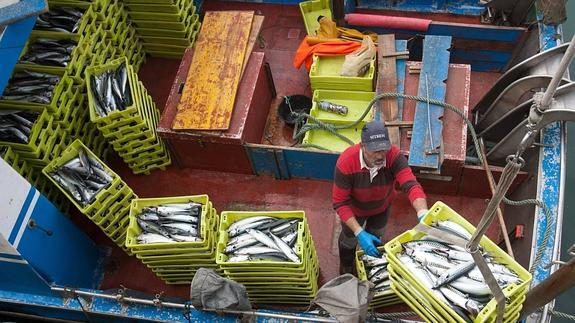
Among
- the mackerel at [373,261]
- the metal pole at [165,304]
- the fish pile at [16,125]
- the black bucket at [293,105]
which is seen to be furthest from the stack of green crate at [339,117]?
the fish pile at [16,125]

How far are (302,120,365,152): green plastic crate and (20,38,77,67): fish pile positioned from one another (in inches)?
124

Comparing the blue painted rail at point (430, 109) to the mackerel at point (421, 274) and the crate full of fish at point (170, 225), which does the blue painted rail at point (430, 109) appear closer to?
the mackerel at point (421, 274)

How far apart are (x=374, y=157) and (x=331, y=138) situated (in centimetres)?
251

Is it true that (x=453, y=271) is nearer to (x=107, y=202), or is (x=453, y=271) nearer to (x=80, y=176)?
(x=107, y=202)

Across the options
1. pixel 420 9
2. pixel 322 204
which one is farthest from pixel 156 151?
pixel 420 9

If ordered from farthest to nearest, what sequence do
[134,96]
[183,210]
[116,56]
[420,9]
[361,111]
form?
[420,9] → [116,56] → [361,111] → [134,96] → [183,210]

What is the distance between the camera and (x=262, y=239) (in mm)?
5488

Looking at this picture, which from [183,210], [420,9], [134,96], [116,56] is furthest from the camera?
[420,9]

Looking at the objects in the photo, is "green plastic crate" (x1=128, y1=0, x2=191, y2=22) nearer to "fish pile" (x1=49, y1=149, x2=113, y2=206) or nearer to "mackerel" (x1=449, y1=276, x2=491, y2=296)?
"fish pile" (x1=49, y1=149, x2=113, y2=206)

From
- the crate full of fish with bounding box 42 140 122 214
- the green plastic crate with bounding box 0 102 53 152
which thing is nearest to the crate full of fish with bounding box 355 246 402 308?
the crate full of fish with bounding box 42 140 122 214

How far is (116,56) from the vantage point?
7.84 metres

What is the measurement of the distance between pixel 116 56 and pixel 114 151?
1352 mm

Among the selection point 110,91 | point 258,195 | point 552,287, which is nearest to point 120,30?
point 110,91

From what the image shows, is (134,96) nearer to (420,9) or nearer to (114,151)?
(114,151)
